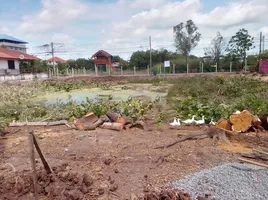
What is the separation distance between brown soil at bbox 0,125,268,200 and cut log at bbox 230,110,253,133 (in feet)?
0.98

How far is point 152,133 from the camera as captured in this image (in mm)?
5969

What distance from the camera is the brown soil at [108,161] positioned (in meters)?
3.34

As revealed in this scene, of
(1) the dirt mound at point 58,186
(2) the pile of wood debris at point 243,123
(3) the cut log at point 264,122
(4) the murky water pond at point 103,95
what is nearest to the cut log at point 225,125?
(2) the pile of wood debris at point 243,123

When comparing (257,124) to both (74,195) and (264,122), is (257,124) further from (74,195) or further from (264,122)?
(74,195)

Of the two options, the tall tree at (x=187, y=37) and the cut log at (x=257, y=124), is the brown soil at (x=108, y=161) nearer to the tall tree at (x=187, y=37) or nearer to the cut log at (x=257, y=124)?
the cut log at (x=257, y=124)

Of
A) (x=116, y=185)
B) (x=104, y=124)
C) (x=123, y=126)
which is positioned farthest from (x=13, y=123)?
(x=116, y=185)

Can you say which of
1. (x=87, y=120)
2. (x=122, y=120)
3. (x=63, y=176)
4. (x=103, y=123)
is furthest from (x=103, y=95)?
(x=63, y=176)

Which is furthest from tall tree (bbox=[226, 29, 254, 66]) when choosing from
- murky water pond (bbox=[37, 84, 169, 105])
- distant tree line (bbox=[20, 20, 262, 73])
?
murky water pond (bbox=[37, 84, 169, 105])

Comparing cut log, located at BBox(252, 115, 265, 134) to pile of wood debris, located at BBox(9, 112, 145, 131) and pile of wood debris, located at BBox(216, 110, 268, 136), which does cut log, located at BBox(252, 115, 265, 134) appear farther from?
pile of wood debris, located at BBox(9, 112, 145, 131)

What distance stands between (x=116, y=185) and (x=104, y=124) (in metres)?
3.31

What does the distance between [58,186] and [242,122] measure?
13.6 feet

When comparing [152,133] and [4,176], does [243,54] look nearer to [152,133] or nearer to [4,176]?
[152,133]

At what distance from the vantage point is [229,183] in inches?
128

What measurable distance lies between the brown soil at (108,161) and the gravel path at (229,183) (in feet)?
0.86
